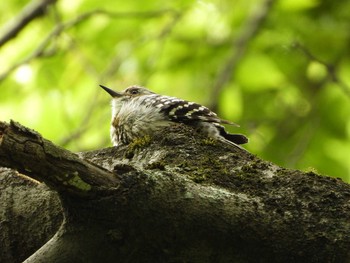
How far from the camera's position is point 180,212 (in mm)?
3219

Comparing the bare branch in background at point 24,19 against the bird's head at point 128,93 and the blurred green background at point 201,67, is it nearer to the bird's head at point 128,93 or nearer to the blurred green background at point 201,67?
the blurred green background at point 201,67

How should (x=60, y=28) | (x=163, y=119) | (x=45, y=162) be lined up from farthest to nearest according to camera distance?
(x=60, y=28) < (x=163, y=119) < (x=45, y=162)

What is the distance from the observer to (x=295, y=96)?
8.55 metres

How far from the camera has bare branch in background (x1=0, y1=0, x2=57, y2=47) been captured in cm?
695

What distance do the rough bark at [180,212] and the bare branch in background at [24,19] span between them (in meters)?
3.83

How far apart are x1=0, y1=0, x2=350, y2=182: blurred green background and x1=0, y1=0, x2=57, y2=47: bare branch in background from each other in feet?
0.32

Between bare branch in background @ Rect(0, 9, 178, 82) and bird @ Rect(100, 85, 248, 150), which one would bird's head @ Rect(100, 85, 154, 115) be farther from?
bare branch in background @ Rect(0, 9, 178, 82)

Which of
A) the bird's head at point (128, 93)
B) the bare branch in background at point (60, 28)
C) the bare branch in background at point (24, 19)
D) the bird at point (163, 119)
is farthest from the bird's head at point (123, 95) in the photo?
the bare branch in background at point (24, 19)

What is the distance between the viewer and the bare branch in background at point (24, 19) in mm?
6953

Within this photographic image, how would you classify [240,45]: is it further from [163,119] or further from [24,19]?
[163,119]

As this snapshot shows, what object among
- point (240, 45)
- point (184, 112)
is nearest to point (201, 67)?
point (240, 45)

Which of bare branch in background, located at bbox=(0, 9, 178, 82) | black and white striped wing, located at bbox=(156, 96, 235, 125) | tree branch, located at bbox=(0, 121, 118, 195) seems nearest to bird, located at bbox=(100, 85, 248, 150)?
black and white striped wing, located at bbox=(156, 96, 235, 125)

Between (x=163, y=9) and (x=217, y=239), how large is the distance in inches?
187

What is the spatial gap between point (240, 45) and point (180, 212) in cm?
503
